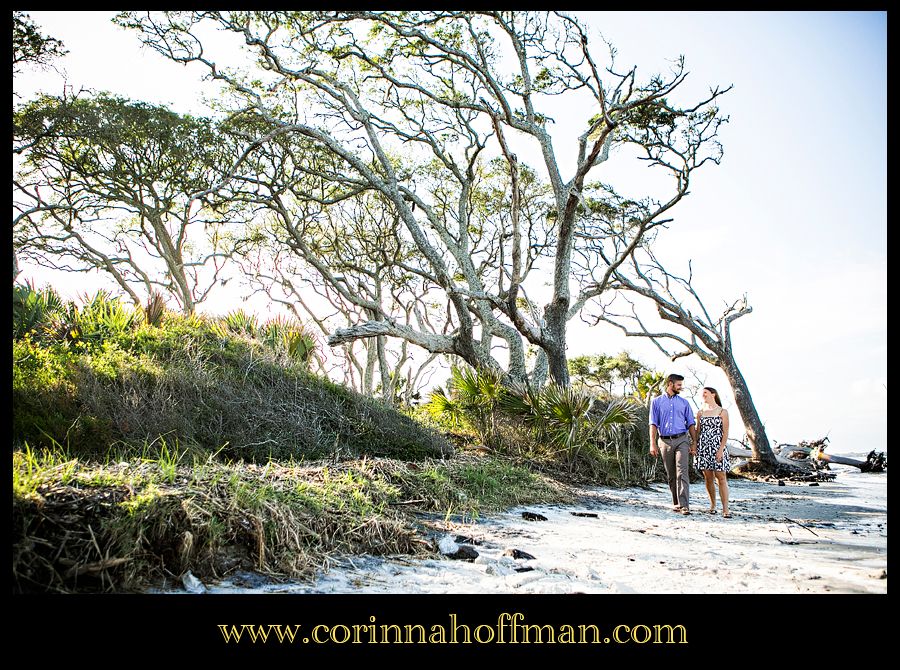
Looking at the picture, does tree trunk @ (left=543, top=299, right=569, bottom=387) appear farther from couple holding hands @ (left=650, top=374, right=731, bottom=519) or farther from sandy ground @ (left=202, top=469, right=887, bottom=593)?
sandy ground @ (left=202, top=469, right=887, bottom=593)

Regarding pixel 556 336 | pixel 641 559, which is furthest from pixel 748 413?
pixel 641 559

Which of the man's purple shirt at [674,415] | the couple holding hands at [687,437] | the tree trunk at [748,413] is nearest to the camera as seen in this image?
the couple holding hands at [687,437]

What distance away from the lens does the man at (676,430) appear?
7.71 m

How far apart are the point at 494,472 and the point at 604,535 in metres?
2.93

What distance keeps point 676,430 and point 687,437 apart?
6.6 inches

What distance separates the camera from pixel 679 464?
774 centimetres

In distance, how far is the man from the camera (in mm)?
7715

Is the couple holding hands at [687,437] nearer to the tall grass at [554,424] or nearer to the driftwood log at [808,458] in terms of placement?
the tall grass at [554,424]

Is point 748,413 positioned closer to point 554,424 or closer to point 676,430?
point 554,424

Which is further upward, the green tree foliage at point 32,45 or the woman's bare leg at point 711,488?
the green tree foliage at point 32,45

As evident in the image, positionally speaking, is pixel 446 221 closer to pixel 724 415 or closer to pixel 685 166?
pixel 685 166

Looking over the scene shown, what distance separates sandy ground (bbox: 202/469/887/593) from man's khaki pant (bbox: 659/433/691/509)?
10.7 inches

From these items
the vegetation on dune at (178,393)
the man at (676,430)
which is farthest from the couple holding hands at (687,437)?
the vegetation on dune at (178,393)
